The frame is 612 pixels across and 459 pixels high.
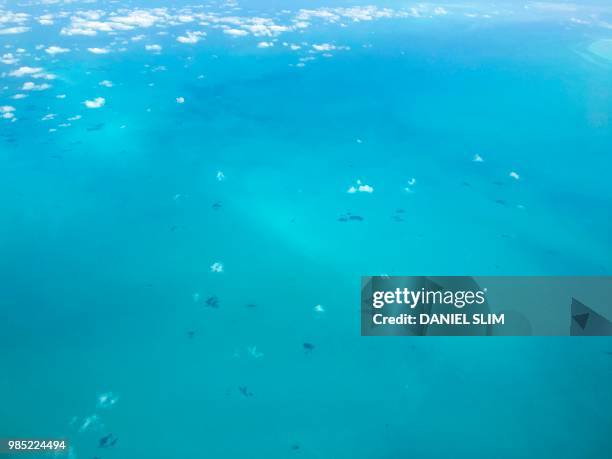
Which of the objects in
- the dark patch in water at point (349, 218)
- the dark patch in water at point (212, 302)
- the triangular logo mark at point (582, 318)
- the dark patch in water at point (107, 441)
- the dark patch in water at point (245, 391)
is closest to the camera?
the dark patch in water at point (107, 441)

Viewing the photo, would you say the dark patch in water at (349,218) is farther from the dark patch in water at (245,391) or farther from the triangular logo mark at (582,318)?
the triangular logo mark at (582,318)

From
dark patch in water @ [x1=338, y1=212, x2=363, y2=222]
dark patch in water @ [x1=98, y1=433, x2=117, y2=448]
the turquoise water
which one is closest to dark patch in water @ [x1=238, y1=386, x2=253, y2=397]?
the turquoise water

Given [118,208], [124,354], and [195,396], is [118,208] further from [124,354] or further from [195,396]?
[195,396]

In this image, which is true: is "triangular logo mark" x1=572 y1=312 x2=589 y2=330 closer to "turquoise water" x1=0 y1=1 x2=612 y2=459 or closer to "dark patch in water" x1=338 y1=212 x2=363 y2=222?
"turquoise water" x1=0 y1=1 x2=612 y2=459

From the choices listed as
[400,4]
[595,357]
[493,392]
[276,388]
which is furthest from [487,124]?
[400,4]

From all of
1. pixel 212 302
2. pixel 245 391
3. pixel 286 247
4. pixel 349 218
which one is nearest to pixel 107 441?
pixel 245 391

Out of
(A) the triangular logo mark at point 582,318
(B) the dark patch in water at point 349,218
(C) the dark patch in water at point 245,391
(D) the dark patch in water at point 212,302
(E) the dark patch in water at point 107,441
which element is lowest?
(E) the dark patch in water at point 107,441

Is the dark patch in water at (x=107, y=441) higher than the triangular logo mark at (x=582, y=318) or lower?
lower

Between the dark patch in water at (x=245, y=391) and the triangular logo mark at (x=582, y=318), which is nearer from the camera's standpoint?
the dark patch in water at (x=245, y=391)

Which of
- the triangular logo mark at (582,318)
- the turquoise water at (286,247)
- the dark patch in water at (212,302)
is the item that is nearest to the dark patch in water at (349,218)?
the turquoise water at (286,247)
